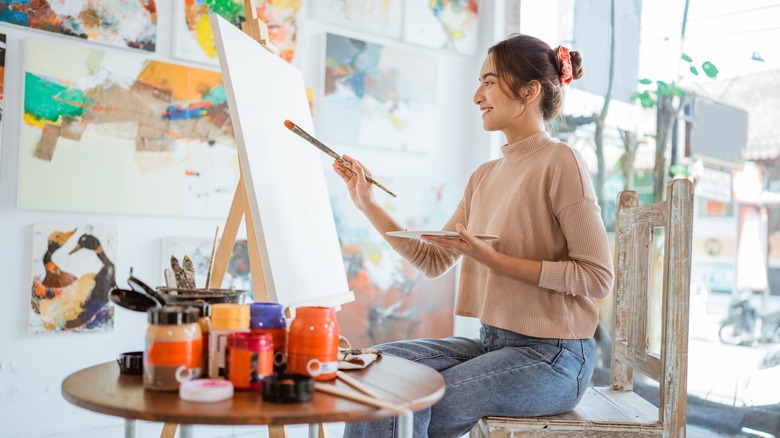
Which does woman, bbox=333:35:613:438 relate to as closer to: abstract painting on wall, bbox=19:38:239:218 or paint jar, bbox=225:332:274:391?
paint jar, bbox=225:332:274:391

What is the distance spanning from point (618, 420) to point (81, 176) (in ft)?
6.07

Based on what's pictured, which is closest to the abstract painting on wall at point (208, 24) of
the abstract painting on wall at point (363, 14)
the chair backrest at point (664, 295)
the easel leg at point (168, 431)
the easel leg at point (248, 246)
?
the abstract painting on wall at point (363, 14)

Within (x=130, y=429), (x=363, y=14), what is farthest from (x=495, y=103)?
(x=363, y=14)

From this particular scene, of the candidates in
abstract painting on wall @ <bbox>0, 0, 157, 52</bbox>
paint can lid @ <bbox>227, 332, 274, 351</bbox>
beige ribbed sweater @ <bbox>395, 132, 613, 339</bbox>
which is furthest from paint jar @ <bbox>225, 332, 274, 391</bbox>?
abstract painting on wall @ <bbox>0, 0, 157, 52</bbox>

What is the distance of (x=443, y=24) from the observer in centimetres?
322

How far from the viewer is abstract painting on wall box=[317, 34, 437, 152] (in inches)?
111

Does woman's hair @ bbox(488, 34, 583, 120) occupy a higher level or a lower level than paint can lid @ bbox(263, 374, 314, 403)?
higher

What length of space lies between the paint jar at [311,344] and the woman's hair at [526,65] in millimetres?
843

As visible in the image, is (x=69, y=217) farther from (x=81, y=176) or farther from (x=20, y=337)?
(x=20, y=337)

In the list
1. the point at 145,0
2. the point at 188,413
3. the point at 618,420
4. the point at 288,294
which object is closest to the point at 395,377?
the point at 188,413

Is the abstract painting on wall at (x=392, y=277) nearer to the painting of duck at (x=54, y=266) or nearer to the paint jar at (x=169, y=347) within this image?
the painting of duck at (x=54, y=266)

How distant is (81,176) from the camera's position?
2246 millimetres

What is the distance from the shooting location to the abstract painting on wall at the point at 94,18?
2.16m

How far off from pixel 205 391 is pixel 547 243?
2.89ft
